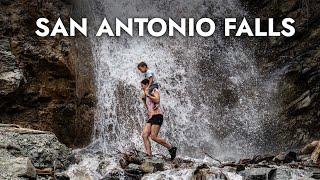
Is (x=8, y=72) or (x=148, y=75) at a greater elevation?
(x=8, y=72)

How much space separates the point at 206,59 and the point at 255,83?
64.5 inches

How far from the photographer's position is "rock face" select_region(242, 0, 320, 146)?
49.0 feet

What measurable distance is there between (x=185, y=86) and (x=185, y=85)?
0.14 ft

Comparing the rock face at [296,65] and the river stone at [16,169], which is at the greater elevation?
the rock face at [296,65]

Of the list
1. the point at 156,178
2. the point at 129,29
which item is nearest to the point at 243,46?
the point at 129,29

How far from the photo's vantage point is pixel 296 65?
15758 mm

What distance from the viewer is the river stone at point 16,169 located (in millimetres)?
7426

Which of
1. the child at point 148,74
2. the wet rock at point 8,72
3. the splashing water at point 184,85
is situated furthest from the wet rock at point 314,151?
the wet rock at point 8,72

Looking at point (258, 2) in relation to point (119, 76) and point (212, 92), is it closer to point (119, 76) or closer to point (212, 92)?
point (212, 92)

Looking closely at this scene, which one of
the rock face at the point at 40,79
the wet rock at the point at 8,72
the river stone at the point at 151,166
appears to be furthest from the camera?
the rock face at the point at 40,79

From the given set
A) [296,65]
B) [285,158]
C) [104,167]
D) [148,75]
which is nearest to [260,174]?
[285,158]

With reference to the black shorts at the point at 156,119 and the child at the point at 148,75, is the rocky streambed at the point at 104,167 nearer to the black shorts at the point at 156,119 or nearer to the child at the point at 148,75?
the black shorts at the point at 156,119

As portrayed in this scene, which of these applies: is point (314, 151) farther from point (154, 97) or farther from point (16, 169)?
point (16, 169)

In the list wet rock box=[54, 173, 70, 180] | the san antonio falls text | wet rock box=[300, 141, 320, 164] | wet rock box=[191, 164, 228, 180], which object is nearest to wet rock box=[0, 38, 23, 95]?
the san antonio falls text
